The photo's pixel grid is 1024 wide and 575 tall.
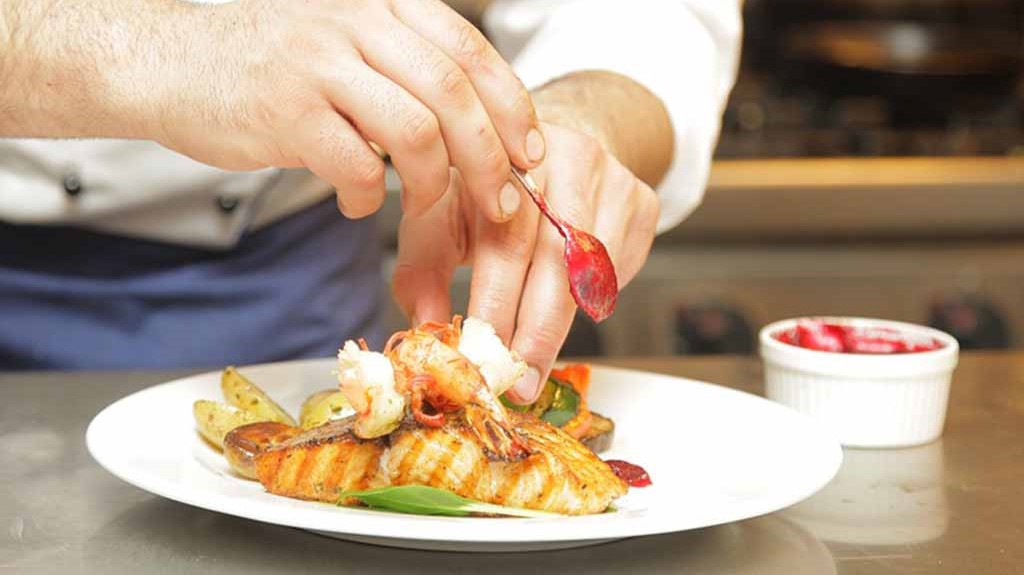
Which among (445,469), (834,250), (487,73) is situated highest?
(487,73)

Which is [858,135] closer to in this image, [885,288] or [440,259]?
[885,288]

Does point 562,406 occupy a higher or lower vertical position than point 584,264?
lower

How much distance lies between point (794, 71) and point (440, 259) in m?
2.68

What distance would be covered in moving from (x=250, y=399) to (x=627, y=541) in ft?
1.29

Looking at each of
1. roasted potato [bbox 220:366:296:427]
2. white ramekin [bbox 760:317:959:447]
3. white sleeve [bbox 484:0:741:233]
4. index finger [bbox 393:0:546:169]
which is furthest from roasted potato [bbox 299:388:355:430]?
white sleeve [bbox 484:0:741:233]

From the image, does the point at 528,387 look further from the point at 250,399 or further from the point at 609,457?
the point at 250,399

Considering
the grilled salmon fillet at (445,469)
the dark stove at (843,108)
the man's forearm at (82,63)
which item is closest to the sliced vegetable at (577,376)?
the grilled salmon fillet at (445,469)

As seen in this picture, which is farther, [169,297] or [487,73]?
[169,297]

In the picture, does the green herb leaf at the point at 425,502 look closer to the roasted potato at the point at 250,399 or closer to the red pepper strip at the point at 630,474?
the red pepper strip at the point at 630,474

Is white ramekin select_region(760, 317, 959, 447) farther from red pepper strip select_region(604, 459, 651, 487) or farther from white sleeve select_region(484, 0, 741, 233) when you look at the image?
white sleeve select_region(484, 0, 741, 233)

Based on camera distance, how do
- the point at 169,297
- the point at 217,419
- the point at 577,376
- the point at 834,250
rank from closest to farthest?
1. the point at 217,419
2. the point at 577,376
3. the point at 169,297
4. the point at 834,250

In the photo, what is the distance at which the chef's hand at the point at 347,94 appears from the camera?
A: 103 centimetres

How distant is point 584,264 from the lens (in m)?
1.14

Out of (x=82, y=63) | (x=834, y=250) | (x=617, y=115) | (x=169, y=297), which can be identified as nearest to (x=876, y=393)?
(x=617, y=115)
